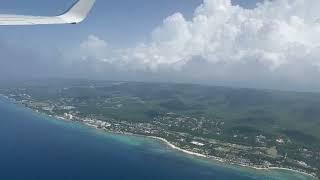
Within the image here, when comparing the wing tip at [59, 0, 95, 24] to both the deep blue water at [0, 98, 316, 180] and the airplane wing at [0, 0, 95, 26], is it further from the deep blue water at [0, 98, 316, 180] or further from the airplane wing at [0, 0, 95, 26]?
the deep blue water at [0, 98, 316, 180]

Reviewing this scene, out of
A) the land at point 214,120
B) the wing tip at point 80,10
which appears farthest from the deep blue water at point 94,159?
the wing tip at point 80,10

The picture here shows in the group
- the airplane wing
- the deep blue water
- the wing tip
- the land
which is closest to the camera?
the airplane wing

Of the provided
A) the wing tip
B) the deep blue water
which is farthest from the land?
the wing tip

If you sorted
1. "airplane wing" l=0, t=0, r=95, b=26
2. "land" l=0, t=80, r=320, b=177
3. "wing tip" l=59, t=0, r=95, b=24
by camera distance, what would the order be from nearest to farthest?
1. "airplane wing" l=0, t=0, r=95, b=26
2. "wing tip" l=59, t=0, r=95, b=24
3. "land" l=0, t=80, r=320, b=177

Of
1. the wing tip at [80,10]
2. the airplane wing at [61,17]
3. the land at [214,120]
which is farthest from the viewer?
the land at [214,120]

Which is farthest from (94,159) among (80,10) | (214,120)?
(80,10)

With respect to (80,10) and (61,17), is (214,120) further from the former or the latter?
(61,17)

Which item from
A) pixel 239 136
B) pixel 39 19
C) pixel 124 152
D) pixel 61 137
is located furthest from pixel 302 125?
pixel 39 19

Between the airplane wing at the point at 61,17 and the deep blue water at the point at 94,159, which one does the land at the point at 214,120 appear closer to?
the deep blue water at the point at 94,159
